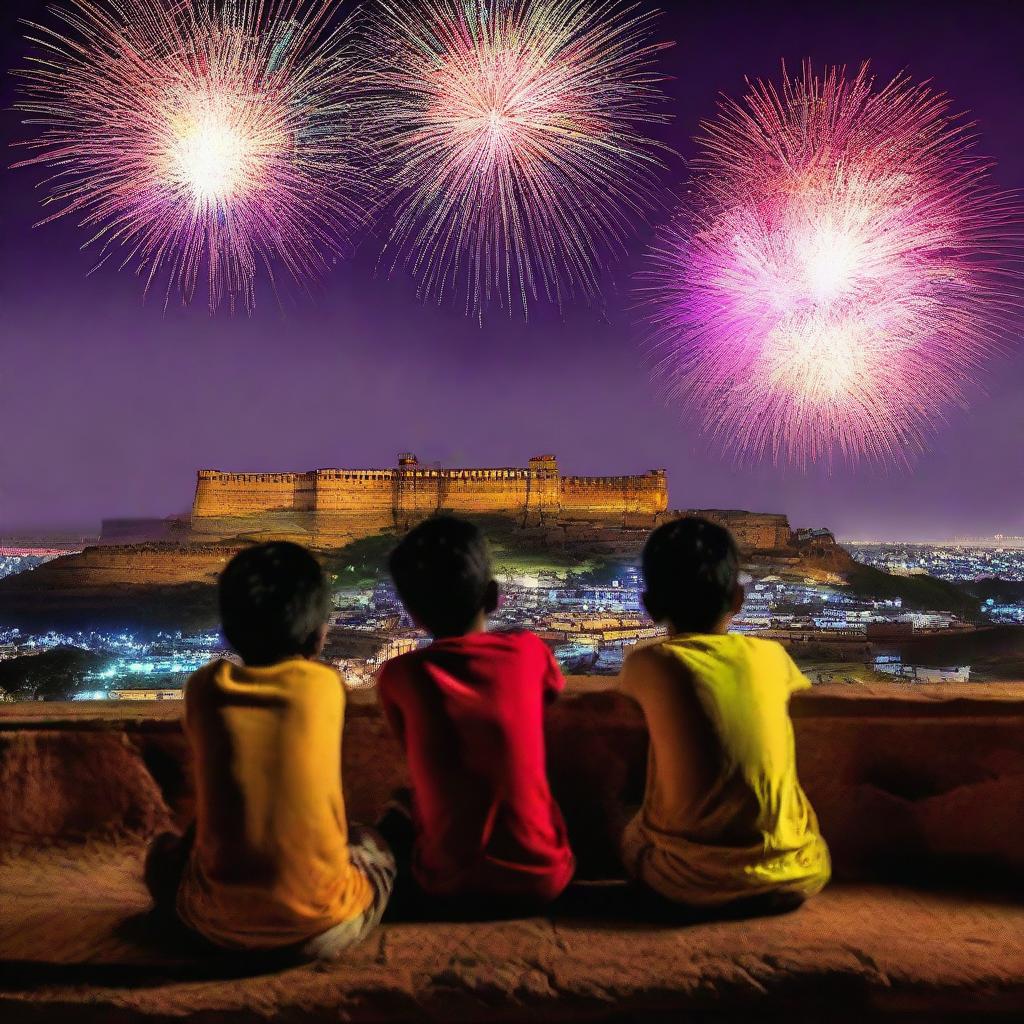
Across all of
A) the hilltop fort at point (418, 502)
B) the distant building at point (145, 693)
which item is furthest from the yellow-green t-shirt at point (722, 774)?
the hilltop fort at point (418, 502)

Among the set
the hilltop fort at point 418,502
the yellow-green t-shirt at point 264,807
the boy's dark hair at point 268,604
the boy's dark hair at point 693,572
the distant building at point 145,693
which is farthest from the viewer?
the hilltop fort at point 418,502

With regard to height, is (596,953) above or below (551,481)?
below

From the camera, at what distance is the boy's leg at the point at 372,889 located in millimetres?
1363

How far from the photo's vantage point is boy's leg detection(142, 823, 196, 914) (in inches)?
56.4

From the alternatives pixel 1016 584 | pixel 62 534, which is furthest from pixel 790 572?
pixel 62 534

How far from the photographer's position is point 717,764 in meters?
1.40

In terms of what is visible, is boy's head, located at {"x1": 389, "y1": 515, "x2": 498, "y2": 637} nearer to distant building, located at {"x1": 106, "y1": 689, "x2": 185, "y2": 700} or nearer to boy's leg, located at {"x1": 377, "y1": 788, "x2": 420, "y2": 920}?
boy's leg, located at {"x1": 377, "y1": 788, "x2": 420, "y2": 920}

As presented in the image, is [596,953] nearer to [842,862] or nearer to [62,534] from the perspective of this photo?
[842,862]

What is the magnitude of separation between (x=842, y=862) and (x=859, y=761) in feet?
0.85

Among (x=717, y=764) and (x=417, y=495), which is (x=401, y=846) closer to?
(x=717, y=764)

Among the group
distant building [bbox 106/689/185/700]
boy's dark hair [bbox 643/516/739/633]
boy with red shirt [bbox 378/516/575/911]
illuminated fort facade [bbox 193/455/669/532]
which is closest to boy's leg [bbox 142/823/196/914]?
boy with red shirt [bbox 378/516/575/911]

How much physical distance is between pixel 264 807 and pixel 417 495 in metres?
36.0

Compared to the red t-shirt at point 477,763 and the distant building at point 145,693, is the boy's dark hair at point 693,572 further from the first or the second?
the distant building at point 145,693

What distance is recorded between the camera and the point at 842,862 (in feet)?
6.31
